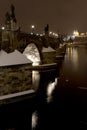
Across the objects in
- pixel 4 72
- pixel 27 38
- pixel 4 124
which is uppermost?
pixel 27 38

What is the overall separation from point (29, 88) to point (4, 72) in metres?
2.27

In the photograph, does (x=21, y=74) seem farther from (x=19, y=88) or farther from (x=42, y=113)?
(x=42, y=113)

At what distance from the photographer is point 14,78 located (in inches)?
661

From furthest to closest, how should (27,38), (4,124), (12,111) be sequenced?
(27,38), (12,111), (4,124)

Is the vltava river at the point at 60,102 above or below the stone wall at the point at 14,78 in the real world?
below

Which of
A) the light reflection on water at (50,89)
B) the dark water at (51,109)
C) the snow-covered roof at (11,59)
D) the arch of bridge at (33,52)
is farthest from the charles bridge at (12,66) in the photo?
the arch of bridge at (33,52)

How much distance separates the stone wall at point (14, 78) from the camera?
53.2ft

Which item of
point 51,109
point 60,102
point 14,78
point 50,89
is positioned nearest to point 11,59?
point 14,78

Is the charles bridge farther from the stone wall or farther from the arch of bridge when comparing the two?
the arch of bridge

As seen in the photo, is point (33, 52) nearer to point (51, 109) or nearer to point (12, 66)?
point (12, 66)

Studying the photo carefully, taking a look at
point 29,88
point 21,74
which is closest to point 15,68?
point 21,74

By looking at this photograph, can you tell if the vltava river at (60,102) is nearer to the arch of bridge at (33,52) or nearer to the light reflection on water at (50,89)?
the light reflection on water at (50,89)

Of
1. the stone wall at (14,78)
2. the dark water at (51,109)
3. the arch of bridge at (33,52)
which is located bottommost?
the dark water at (51,109)

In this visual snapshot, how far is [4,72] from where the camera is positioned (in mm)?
16219
